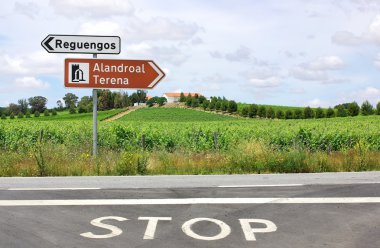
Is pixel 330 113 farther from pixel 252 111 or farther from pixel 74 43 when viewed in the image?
pixel 74 43

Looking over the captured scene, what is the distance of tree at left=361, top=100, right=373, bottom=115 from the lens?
8962 centimetres

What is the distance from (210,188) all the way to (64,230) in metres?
3.56

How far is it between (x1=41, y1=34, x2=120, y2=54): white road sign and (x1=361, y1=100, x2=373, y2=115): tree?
84144 millimetres

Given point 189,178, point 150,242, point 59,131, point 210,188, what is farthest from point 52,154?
point 59,131

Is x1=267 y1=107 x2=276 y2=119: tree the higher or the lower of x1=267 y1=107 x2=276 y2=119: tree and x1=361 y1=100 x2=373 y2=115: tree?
the lower

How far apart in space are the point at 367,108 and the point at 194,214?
90.7 meters

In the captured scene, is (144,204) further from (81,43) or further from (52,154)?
(81,43)

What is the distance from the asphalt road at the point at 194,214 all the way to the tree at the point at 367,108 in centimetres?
8532

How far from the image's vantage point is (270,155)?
12359mm

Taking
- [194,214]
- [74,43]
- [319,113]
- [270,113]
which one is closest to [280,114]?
[270,113]

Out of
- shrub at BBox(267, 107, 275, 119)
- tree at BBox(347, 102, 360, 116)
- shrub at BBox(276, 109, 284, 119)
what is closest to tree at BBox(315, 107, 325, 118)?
tree at BBox(347, 102, 360, 116)

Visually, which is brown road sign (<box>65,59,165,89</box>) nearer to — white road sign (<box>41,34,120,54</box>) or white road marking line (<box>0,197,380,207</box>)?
white road sign (<box>41,34,120,54</box>)

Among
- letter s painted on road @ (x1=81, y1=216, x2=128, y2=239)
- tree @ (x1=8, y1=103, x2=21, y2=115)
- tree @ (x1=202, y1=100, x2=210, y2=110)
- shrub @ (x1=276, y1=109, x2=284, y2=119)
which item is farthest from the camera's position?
tree @ (x1=8, y1=103, x2=21, y2=115)

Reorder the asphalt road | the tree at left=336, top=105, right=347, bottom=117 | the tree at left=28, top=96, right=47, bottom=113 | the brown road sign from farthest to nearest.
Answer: the tree at left=28, top=96, right=47, bottom=113, the tree at left=336, top=105, right=347, bottom=117, the brown road sign, the asphalt road
